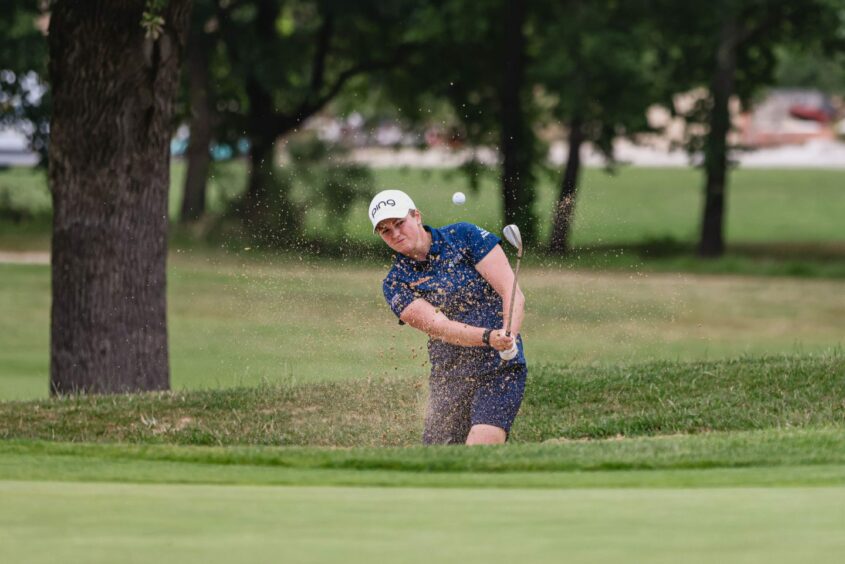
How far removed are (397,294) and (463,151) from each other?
30760mm

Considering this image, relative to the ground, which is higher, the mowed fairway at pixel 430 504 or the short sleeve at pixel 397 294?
the short sleeve at pixel 397 294

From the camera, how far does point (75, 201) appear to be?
42.0ft

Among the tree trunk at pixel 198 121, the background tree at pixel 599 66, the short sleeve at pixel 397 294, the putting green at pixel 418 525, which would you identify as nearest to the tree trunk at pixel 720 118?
the background tree at pixel 599 66

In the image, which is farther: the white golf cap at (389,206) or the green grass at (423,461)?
the white golf cap at (389,206)

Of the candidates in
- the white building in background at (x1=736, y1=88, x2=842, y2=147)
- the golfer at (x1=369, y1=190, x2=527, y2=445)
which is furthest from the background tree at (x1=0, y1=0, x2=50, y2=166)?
the white building in background at (x1=736, y1=88, x2=842, y2=147)

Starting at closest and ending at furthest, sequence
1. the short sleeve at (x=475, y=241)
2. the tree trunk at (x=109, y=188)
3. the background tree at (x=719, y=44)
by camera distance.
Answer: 1. the short sleeve at (x=475, y=241)
2. the tree trunk at (x=109, y=188)
3. the background tree at (x=719, y=44)

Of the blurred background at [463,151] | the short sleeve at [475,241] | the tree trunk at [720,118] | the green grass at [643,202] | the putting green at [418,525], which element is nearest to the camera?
the putting green at [418,525]

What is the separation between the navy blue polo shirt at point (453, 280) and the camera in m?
8.99

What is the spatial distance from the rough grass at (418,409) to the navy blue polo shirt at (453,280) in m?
1.85

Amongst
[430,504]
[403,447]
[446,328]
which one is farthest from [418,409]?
[430,504]

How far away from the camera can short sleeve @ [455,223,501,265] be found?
9.01 m

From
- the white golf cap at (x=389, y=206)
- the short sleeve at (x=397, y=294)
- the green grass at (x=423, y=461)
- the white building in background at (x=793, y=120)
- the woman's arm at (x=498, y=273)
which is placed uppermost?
the white building in background at (x=793, y=120)

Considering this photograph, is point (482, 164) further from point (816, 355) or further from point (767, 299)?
point (816, 355)

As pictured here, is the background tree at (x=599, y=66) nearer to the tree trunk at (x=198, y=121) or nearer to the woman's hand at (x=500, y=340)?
the tree trunk at (x=198, y=121)
